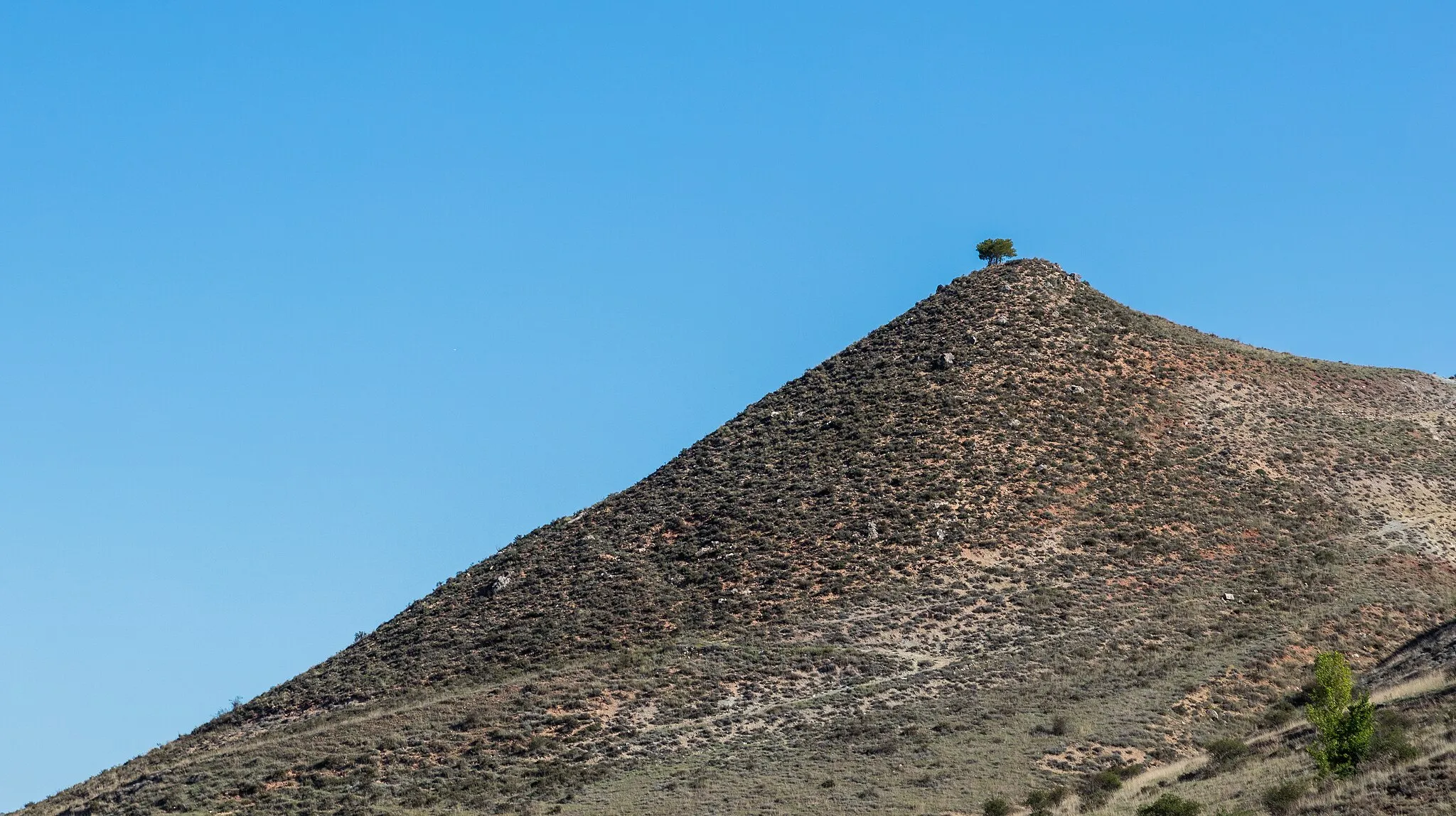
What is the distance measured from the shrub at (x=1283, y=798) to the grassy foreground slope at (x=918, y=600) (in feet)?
37.6

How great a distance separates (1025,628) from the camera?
57750 millimetres

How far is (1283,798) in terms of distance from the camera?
31953 millimetres

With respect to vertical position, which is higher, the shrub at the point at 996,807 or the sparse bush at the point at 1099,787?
the shrub at the point at 996,807

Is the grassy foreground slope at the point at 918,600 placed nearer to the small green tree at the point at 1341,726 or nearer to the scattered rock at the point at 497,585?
the scattered rock at the point at 497,585

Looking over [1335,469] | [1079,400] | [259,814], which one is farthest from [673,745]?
[1335,469]

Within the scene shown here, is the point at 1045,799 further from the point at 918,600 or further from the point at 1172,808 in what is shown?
the point at 918,600

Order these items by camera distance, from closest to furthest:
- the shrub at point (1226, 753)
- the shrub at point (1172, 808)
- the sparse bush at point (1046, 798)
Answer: the shrub at point (1172, 808), the shrub at point (1226, 753), the sparse bush at point (1046, 798)

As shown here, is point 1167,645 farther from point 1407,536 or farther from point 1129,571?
point 1407,536

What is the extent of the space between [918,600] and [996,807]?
745 inches

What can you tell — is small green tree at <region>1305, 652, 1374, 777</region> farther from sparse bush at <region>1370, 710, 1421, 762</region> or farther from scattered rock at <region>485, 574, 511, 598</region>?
scattered rock at <region>485, 574, 511, 598</region>

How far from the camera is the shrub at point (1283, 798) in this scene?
1238 inches

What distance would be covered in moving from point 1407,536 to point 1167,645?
1590 cm

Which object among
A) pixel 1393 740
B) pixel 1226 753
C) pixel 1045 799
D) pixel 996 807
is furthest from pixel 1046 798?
pixel 1393 740

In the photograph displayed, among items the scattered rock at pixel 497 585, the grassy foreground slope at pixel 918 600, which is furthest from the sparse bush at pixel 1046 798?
the scattered rock at pixel 497 585
